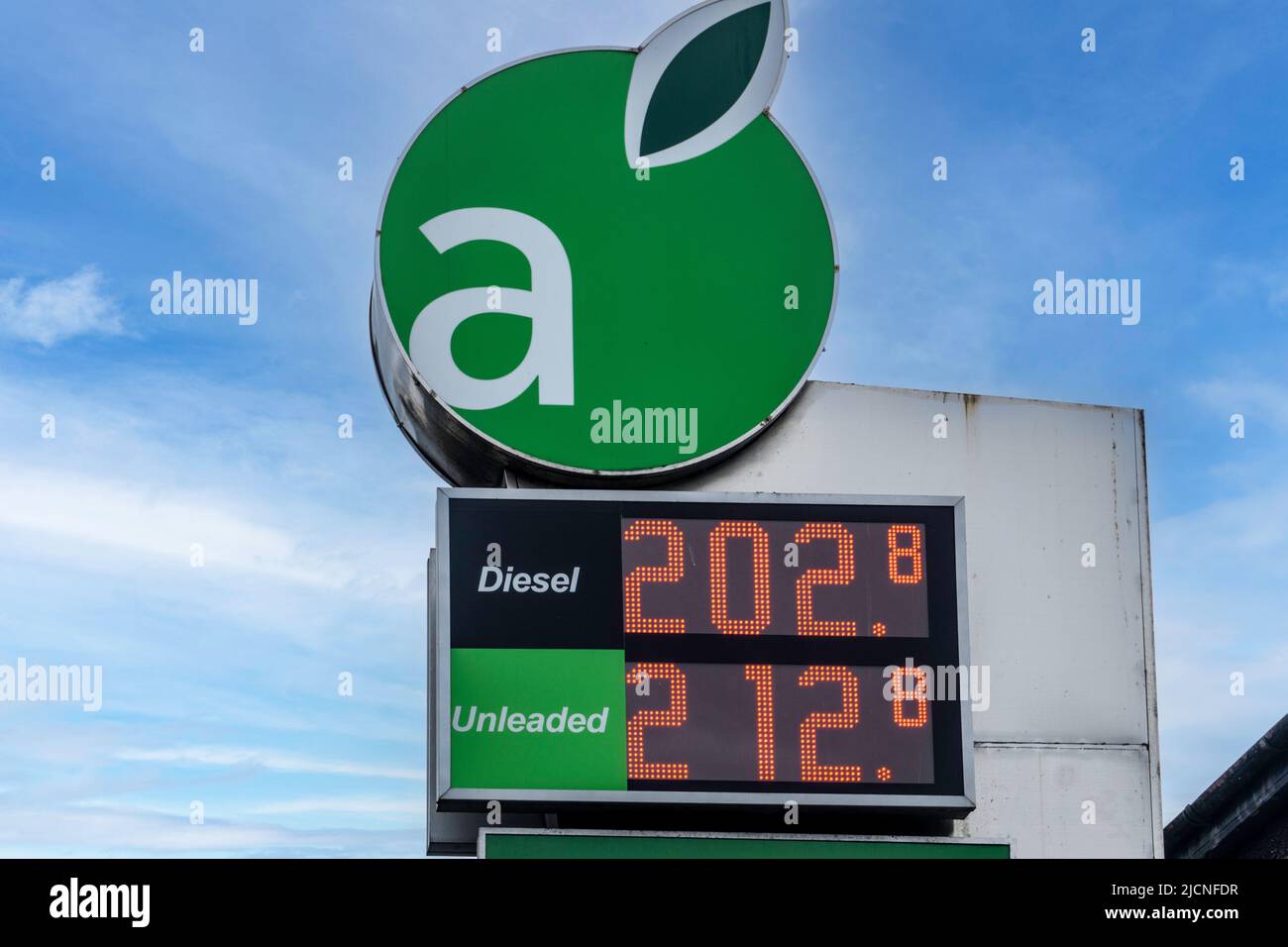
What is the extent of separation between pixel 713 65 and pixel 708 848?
6031 millimetres

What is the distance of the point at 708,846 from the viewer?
10.4 metres

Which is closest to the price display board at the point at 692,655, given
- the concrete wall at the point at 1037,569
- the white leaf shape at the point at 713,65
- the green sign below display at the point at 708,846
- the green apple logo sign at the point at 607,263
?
the green sign below display at the point at 708,846

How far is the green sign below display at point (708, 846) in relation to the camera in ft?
33.7

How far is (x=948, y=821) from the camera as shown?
1130 cm

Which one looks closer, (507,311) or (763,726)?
(763,726)

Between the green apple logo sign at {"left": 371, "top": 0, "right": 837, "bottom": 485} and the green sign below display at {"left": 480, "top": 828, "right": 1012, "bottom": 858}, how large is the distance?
260 cm

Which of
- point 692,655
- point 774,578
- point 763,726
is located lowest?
point 763,726

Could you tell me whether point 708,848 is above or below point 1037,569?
below
